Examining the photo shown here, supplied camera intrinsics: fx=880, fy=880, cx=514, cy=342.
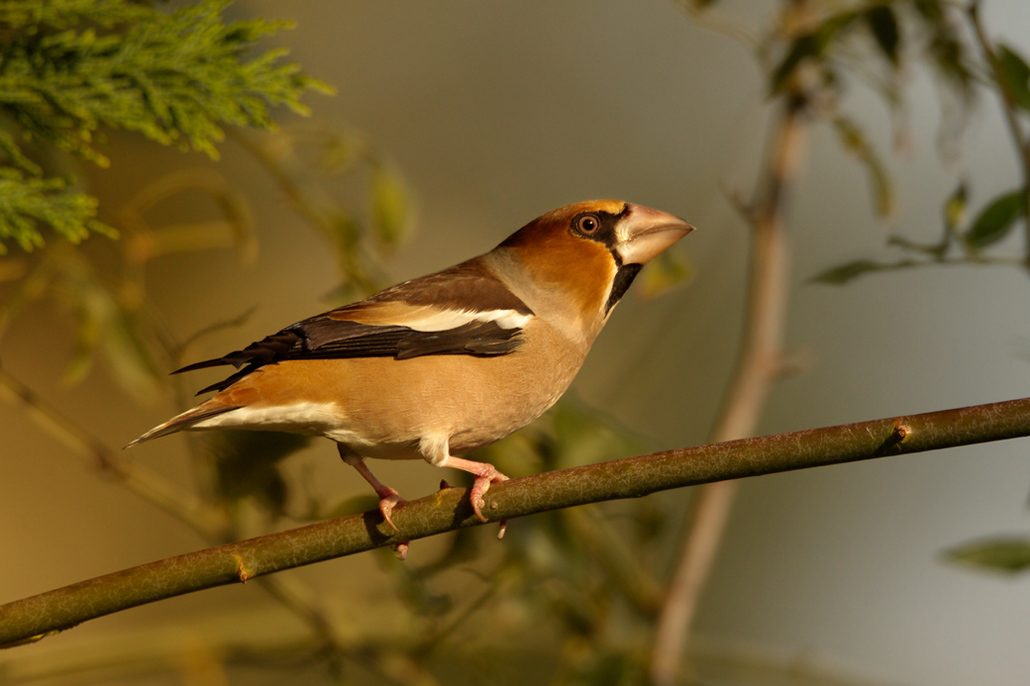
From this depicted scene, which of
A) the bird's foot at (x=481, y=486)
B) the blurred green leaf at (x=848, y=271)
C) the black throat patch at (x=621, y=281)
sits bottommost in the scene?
the bird's foot at (x=481, y=486)

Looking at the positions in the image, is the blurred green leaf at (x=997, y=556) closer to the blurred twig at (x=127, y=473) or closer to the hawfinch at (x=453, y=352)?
the hawfinch at (x=453, y=352)

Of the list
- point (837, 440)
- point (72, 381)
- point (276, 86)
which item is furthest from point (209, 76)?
point (837, 440)

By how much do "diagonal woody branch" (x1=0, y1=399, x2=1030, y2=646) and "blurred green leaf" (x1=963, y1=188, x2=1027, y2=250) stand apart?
2.37 ft

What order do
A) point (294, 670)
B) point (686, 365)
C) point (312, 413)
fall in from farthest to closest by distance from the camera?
1. point (686, 365)
2. point (294, 670)
3. point (312, 413)

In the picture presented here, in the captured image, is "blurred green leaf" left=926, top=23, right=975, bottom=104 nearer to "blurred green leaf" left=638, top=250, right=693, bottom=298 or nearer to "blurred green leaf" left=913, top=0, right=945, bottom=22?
"blurred green leaf" left=913, top=0, right=945, bottom=22

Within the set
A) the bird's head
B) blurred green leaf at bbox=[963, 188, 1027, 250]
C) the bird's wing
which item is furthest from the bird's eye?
blurred green leaf at bbox=[963, 188, 1027, 250]

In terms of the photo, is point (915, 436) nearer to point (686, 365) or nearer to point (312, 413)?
point (312, 413)

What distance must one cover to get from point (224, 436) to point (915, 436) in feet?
3.31

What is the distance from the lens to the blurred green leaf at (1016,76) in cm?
135

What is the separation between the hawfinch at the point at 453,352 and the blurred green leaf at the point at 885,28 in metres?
0.69

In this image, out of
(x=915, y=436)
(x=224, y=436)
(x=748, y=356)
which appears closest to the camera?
(x=915, y=436)

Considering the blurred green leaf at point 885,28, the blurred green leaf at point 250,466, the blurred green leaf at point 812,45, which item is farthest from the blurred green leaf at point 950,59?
the blurred green leaf at point 250,466

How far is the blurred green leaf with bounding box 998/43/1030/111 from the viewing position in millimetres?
1350

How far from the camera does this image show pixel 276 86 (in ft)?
3.64
